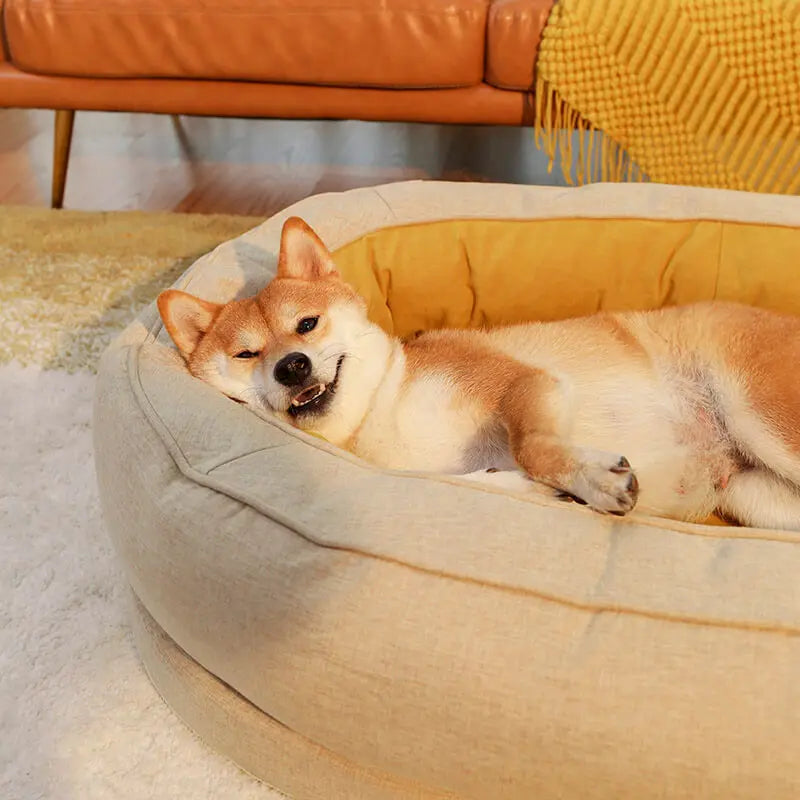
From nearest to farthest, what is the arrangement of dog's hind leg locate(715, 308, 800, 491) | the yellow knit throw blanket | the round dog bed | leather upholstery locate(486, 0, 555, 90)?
1. the round dog bed
2. dog's hind leg locate(715, 308, 800, 491)
3. the yellow knit throw blanket
4. leather upholstery locate(486, 0, 555, 90)

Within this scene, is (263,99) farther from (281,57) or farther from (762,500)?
(762,500)

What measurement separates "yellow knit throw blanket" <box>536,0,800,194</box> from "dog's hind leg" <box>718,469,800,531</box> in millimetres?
1220

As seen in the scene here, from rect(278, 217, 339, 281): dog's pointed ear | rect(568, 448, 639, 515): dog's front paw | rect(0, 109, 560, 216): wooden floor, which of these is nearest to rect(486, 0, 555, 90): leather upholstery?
rect(0, 109, 560, 216): wooden floor

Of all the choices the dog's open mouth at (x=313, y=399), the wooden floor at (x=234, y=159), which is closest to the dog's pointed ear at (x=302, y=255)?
the dog's open mouth at (x=313, y=399)

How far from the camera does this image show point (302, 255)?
5.27ft

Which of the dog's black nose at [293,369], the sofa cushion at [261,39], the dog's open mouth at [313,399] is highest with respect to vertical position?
the sofa cushion at [261,39]

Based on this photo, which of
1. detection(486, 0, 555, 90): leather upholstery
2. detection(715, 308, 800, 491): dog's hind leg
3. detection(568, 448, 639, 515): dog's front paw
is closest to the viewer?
detection(568, 448, 639, 515): dog's front paw

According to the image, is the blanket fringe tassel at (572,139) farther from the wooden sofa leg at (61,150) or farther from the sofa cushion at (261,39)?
the wooden sofa leg at (61,150)

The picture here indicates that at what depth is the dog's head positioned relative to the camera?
1.47 m

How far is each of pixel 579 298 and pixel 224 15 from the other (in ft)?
4.80

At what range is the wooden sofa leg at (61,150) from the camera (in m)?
3.02

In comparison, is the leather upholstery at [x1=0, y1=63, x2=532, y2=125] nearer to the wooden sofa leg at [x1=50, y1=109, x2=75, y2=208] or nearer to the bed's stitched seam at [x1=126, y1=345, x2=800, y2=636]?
the wooden sofa leg at [x1=50, y1=109, x2=75, y2=208]

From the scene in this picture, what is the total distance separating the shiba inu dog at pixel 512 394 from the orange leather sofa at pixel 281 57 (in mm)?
A: 1173

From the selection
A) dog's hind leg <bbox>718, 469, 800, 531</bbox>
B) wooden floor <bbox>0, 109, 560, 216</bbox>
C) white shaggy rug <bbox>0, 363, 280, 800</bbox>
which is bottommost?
white shaggy rug <bbox>0, 363, 280, 800</bbox>
